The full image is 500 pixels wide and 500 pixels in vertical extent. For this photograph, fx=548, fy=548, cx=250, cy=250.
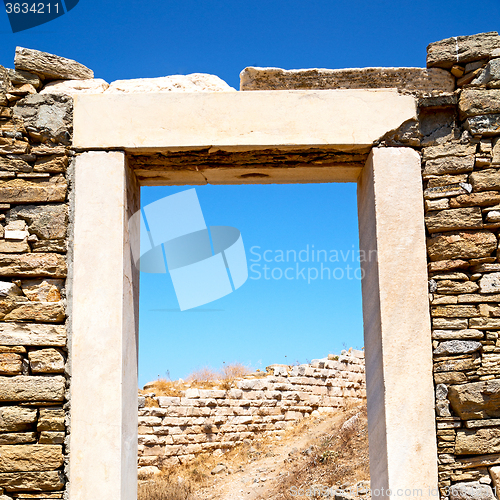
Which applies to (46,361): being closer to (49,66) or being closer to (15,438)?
(15,438)

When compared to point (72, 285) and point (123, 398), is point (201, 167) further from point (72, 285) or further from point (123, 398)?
point (123, 398)

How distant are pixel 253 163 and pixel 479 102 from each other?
1682mm

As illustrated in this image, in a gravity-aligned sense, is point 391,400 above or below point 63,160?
below

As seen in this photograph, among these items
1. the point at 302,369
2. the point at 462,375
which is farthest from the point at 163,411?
the point at 462,375

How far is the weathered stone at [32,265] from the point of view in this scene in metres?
3.70

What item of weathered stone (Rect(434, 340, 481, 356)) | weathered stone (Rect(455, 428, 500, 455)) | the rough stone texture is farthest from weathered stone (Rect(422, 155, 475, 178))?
weathered stone (Rect(455, 428, 500, 455))

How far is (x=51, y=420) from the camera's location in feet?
11.5

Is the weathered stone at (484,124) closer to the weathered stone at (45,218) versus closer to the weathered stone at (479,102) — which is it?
the weathered stone at (479,102)

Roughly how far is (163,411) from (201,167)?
7030 mm

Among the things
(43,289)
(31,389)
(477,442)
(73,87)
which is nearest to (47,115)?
(73,87)

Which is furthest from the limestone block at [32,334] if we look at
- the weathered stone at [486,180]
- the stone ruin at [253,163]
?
the weathered stone at [486,180]

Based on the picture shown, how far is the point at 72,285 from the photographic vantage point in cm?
373

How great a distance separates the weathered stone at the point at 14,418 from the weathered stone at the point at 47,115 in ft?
6.05

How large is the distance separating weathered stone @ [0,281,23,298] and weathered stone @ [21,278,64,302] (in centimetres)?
4
